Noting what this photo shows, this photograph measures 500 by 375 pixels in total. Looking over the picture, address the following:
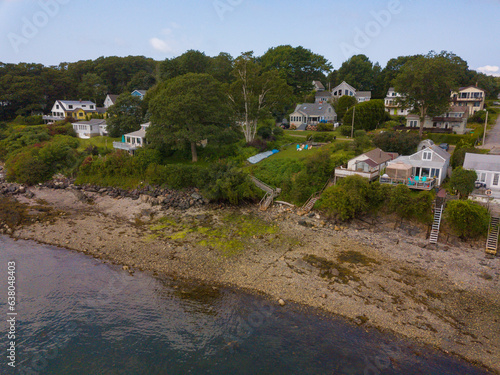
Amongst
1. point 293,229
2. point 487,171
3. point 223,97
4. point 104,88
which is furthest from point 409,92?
point 104,88

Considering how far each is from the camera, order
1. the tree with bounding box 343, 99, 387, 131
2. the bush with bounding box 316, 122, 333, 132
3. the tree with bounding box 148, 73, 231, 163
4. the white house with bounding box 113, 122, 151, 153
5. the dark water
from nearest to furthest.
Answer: the dark water, the tree with bounding box 148, 73, 231, 163, the white house with bounding box 113, 122, 151, 153, the tree with bounding box 343, 99, 387, 131, the bush with bounding box 316, 122, 333, 132

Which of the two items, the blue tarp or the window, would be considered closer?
the window

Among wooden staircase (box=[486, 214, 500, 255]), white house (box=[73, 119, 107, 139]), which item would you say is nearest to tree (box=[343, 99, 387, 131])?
wooden staircase (box=[486, 214, 500, 255])

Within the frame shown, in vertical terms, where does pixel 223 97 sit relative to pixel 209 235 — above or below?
above

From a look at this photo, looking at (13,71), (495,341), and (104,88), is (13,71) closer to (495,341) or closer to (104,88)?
(104,88)

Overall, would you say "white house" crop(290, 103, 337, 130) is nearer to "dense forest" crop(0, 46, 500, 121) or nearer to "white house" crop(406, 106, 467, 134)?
"dense forest" crop(0, 46, 500, 121)

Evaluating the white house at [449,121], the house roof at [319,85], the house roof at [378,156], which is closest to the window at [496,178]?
the house roof at [378,156]

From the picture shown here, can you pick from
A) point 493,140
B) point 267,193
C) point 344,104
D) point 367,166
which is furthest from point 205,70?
point 493,140
